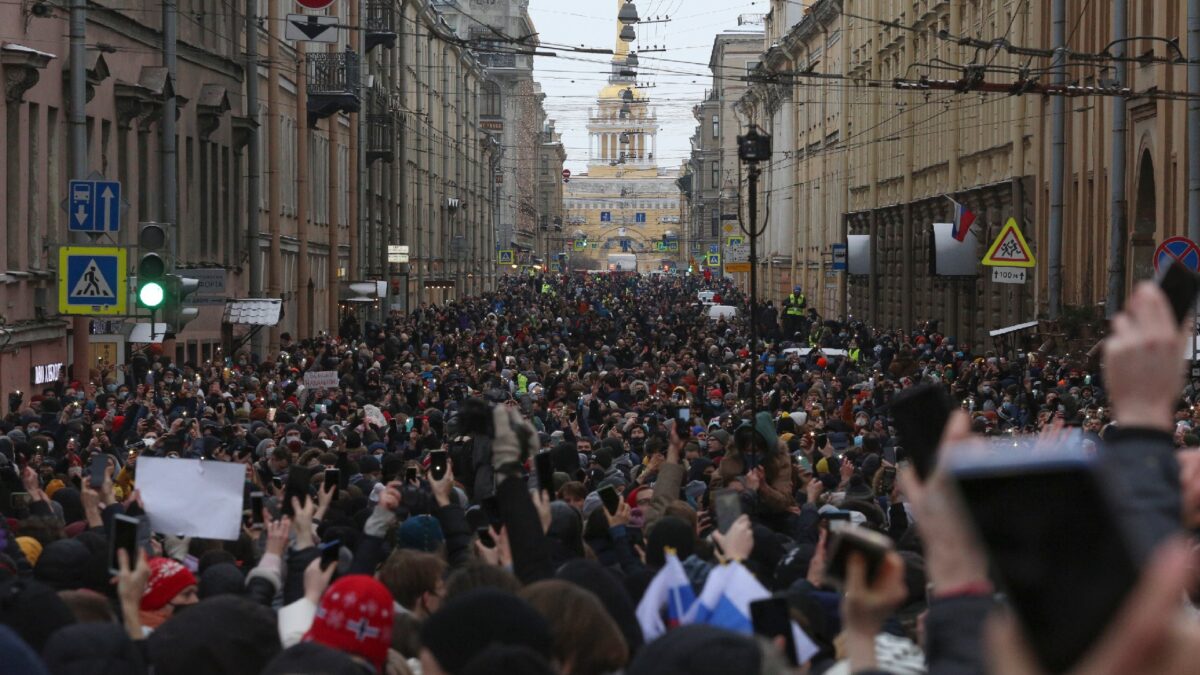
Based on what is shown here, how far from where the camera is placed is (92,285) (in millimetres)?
20875

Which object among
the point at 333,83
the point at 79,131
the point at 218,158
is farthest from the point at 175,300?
the point at 333,83

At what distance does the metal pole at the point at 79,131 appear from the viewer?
2453 centimetres

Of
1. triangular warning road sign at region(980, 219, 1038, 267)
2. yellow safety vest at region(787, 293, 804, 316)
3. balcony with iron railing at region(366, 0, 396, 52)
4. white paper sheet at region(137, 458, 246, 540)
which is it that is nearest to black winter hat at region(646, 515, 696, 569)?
white paper sheet at region(137, 458, 246, 540)

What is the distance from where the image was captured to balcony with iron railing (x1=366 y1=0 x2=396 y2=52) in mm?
52719

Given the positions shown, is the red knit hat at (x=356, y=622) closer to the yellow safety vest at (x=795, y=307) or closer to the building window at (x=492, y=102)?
the yellow safety vest at (x=795, y=307)

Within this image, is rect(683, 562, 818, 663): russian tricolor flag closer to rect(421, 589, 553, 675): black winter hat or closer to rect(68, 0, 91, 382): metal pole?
rect(421, 589, 553, 675): black winter hat

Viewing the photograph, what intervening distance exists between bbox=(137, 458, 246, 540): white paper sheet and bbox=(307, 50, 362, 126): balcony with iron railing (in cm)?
3925

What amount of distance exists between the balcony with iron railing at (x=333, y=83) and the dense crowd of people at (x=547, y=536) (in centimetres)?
2186

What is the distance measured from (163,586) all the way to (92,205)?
53.5 ft

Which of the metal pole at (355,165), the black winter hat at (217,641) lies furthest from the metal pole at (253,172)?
the black winter hat at (217,641)

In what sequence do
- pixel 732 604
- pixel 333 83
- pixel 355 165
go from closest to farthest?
pixel 732 604, pixel 333 83, pixel 355 165

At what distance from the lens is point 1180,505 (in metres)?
2.00

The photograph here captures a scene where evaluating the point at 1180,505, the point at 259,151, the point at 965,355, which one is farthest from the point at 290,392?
the point at 1180,505

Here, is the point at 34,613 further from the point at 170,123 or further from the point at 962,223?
the point at 962,223
